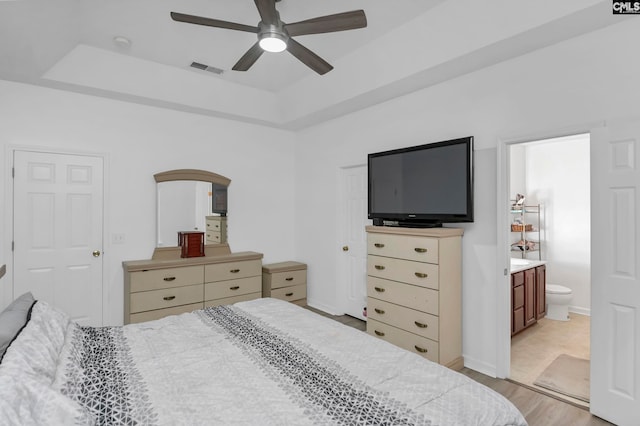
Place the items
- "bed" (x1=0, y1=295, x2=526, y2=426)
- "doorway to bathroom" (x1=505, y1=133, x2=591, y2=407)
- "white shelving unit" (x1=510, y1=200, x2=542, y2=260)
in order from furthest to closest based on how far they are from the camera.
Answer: "white shelving unit" (x1=510, y1=200, x2=542, y2=260) → "doorway to bathroom" (x1=505, y1=133, x2=591, y2=407) → "bed" (x1=0, y1=295, x2=526, y2=426)

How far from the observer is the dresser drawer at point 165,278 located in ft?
11.8

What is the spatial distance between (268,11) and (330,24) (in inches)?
15.0

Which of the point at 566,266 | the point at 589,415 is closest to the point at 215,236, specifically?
the point at 589,415

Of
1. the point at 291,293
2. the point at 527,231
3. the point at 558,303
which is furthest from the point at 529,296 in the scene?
the point at 291,293

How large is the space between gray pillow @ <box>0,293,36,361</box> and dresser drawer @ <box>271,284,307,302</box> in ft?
9.84

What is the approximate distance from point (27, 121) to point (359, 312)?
13.6ft

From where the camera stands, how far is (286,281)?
471 cm

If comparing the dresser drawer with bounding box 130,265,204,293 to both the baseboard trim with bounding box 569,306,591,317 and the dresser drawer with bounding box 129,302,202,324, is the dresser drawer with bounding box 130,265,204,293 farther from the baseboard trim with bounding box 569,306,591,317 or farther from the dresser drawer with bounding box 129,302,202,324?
the baseboard trim with bounding box 569,306,591,317

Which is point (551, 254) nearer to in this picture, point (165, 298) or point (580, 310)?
point (580, 310)

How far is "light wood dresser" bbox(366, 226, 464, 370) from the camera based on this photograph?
288 cm

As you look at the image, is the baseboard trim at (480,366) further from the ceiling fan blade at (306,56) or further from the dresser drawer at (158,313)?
the dresser drawer at (158,313)

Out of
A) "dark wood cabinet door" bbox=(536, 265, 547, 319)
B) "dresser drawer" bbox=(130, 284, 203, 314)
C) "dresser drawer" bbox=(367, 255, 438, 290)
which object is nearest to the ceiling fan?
"dresser drawer" bbox=(367, 255, 438, 290)

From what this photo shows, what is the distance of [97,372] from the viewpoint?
149 centimetres

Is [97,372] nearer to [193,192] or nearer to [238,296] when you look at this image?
[238,296]
